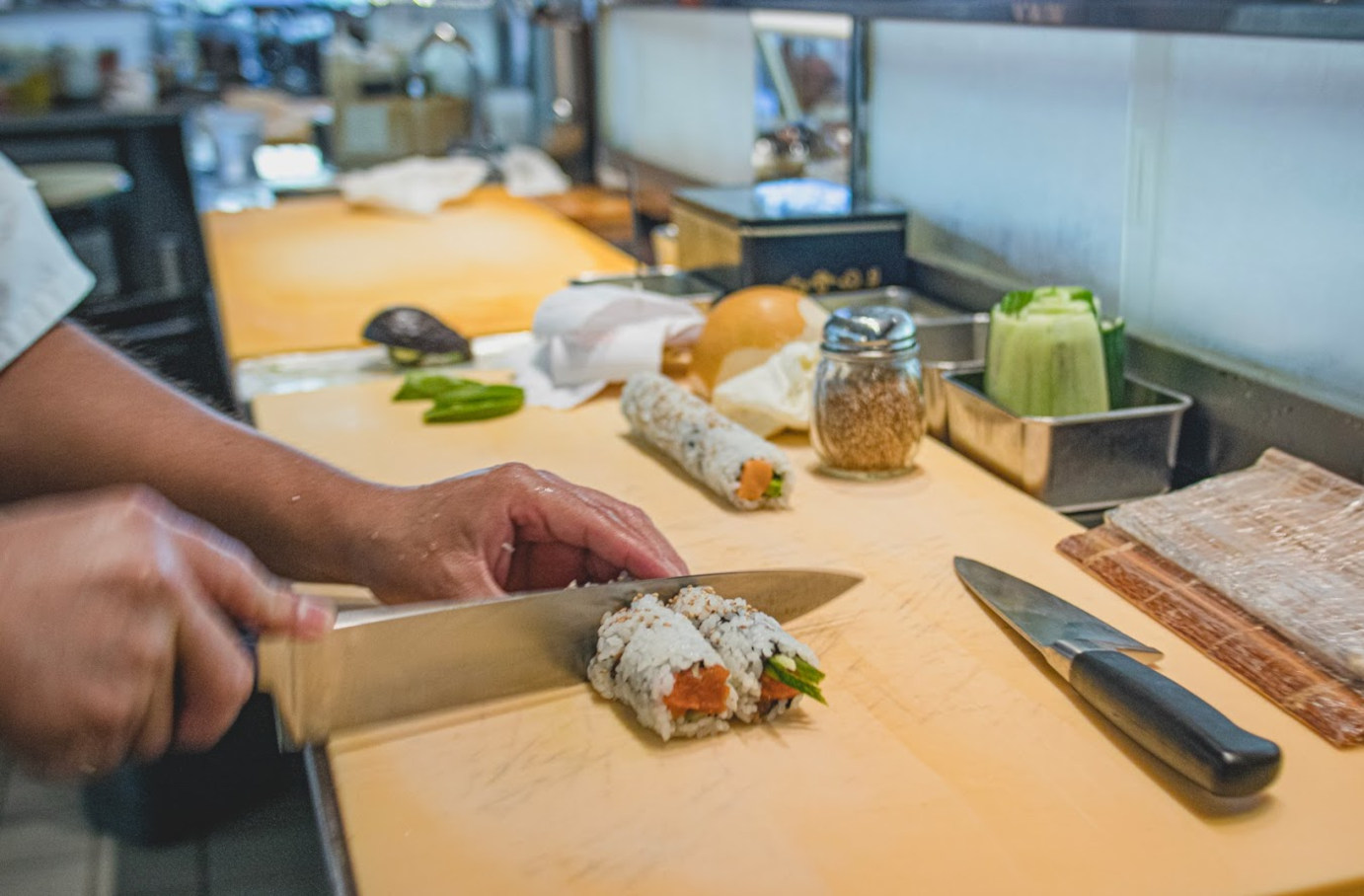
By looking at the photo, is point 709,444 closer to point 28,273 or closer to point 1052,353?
point 1052,353

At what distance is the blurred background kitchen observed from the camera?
1.30 metres

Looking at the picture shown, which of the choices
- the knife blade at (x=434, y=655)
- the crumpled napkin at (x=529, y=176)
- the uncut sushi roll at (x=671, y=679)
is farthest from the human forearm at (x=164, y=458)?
the crumpled napkin at (x=529, y=176)

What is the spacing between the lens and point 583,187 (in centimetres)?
397

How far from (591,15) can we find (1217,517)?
3.36 metres

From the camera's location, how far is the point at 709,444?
1388 mm

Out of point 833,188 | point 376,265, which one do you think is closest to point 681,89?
point 376,265

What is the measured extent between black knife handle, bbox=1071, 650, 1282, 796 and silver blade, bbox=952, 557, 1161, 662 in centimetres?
3

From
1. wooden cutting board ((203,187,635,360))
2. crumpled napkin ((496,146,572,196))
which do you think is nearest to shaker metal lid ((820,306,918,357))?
wooden cutting board ((203,187,635,360))

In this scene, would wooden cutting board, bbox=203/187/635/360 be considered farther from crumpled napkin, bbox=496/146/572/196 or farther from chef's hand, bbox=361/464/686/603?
chef's hand, bbox=361/464/686/603

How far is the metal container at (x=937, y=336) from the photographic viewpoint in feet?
5.09

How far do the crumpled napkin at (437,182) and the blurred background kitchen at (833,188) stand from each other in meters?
0.02

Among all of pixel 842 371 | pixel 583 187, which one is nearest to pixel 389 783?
pixel 842 371

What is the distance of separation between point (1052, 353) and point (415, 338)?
100 cm

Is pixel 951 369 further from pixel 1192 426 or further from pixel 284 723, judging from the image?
pixel 284 723
